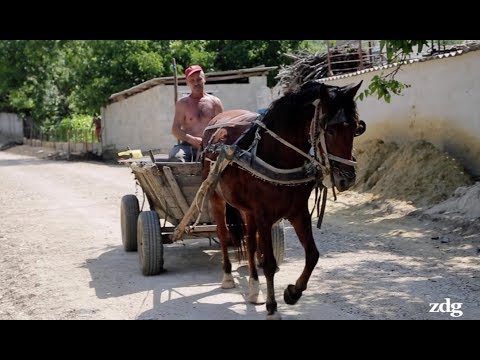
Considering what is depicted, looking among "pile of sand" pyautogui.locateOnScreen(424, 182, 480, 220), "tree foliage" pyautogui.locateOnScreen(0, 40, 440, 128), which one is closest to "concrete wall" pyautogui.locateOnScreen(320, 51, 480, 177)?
"pile of sand" pyautogui.locateOnScreen(424, 182, 480, 220)

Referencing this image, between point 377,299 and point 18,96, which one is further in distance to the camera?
point 18,96

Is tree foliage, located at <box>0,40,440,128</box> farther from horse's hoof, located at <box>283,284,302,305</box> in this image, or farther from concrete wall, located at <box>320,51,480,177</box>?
horse's hoof, located at <box>283,284,302,305</box>

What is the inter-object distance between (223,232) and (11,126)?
42.1 metres

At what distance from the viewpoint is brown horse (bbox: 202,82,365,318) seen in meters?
4.36

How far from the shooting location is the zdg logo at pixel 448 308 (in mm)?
4863

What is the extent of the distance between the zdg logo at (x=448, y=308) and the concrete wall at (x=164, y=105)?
16.1 meters

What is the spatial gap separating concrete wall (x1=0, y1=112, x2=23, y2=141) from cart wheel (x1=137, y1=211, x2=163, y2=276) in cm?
3860

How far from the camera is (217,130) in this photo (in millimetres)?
5770

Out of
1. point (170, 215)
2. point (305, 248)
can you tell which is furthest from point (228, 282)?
point (305, 248)

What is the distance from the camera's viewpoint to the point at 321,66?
1772 cm

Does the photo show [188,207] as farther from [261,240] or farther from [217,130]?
[261,240]

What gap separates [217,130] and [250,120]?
336 mm

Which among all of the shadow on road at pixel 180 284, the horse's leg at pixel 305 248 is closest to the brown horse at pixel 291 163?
the horse's leg at pixel 305 248
